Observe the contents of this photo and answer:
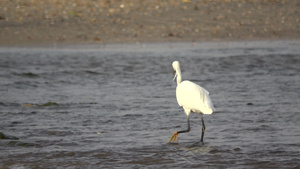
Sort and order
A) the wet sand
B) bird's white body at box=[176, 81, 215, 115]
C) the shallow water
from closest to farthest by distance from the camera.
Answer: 1. the shallow water
2. bird's white body at box=[176, 81, 215, 115]
3. the wet sand

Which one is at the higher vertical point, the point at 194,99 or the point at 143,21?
the point at 143,21

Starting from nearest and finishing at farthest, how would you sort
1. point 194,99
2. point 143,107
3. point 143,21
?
point 194,99, point 143,107, point 143,21

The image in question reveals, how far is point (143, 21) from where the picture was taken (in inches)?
814

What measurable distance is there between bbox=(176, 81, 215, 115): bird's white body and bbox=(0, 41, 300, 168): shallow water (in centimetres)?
41

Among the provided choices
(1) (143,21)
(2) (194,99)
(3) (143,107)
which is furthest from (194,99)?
(1) (143,21)

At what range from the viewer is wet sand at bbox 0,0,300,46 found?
19719 mm

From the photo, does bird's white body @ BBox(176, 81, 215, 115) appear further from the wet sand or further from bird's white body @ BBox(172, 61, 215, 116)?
the wet sand

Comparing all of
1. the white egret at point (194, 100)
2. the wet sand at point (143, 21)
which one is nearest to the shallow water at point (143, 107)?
the white egret at point (194, 100)

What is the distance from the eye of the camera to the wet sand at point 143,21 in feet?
64.7

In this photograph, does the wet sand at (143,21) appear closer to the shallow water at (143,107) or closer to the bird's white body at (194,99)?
the shallow water at (143,107)

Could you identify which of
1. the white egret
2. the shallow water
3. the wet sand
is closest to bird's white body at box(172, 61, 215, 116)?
the white egret

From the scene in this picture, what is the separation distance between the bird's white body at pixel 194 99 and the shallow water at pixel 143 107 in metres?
0.41

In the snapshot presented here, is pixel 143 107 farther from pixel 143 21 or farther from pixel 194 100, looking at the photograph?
pixel 143 21

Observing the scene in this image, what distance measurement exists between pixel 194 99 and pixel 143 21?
13111mm
